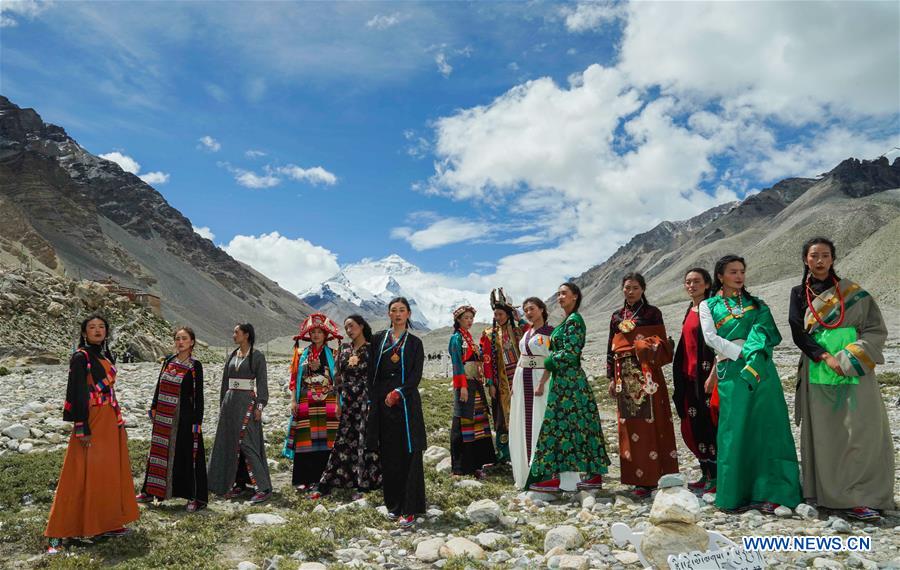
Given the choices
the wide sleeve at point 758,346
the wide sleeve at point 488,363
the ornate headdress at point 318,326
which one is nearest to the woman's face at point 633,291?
the wide sleeve at point 758,346

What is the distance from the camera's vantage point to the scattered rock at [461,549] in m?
4.75

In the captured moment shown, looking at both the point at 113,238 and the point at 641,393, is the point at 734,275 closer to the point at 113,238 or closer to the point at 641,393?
the point at 641,393

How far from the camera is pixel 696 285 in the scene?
6434 millimetres

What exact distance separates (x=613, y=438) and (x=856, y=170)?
7484 inches

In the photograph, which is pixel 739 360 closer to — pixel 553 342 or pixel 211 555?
pixel 553 342

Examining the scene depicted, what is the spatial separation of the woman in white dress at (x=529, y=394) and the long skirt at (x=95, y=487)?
3.81m

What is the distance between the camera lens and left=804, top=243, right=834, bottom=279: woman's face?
5.57m

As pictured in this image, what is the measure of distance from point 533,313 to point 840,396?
9.98 feet

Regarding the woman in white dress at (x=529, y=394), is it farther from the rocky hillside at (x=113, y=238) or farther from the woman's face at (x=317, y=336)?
the rocky hillside at (x=113, y=238)

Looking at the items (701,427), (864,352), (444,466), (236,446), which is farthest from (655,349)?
(236,446)

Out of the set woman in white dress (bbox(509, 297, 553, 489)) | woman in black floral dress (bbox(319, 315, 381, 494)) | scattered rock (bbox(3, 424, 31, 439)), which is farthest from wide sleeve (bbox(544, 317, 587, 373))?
scattered rock (bbox(3, 424, 31, 439))

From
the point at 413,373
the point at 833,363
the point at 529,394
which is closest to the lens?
the point at 833,363

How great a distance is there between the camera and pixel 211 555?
5.00m

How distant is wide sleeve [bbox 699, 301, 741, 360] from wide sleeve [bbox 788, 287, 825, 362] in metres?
0.50
